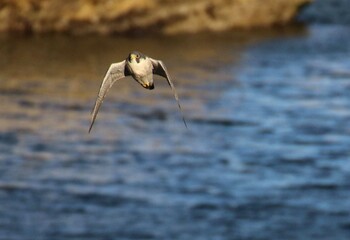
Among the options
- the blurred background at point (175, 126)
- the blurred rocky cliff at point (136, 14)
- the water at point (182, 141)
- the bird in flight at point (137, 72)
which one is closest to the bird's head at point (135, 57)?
Answer: the bird in flight at point (137, 72)

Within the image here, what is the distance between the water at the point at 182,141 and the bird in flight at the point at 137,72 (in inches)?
1065

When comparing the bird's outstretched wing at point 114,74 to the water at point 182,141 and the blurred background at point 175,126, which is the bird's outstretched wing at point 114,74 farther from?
the blurred background at point 175,126

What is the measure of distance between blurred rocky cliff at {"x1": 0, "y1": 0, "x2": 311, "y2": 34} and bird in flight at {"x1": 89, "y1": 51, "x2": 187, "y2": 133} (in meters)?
31.6

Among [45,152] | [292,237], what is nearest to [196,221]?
[292,237]

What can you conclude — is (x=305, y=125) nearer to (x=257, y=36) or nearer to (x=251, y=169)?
(x=251, y=169)

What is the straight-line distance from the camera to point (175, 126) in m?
40.2

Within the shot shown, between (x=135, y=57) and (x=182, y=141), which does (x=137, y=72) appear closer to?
(x=135, y=57)

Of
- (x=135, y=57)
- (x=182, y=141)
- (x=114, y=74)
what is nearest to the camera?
(x=135, y=57)

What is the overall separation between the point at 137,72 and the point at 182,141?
33.6m

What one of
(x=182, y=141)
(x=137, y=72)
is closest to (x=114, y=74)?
(x=137, y=72)

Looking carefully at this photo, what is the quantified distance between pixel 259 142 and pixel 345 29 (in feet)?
29.7

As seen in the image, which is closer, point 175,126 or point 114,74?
point 114,74

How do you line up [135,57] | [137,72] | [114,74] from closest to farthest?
[137,72] < [135,57] < [114,74]

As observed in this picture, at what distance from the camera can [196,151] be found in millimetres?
39531
